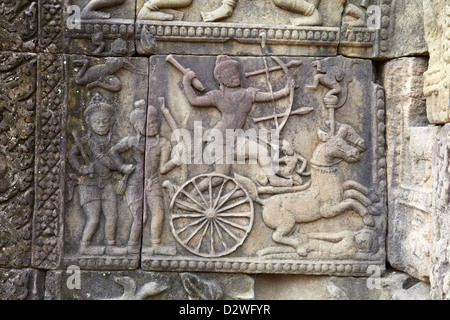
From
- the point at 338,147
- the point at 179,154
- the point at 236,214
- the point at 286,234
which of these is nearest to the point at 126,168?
the point at 179,154

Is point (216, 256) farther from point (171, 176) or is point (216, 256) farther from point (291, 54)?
point (291, 54)

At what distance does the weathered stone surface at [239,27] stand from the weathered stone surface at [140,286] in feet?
5.67

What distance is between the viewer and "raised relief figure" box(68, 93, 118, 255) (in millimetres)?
4008

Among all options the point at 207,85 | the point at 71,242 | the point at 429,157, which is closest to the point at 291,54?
the point at 207,85

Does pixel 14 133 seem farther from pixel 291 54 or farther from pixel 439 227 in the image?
pixel 439 227

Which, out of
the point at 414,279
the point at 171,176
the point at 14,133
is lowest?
the point at 414,279

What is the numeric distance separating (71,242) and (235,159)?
1408mm

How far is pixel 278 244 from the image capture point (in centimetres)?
405

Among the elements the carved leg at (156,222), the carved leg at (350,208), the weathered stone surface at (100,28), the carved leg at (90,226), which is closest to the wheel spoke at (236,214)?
the carved leg at (156,222)

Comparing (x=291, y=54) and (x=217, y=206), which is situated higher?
(x=291, y=54)

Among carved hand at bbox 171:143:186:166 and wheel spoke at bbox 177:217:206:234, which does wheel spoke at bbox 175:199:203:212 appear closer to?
wheel spoke at bbox 177:217:206:234

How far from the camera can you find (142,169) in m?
4.05

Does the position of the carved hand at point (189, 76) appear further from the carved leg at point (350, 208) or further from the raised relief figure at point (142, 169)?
the carved leg at point (350, 208)

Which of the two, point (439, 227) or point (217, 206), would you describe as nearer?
point (439, 227)
